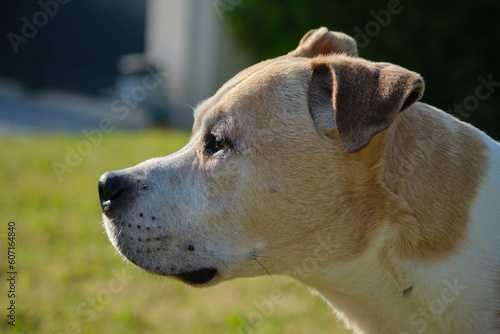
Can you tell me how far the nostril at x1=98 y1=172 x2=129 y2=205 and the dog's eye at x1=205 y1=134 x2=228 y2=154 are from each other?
48 cm

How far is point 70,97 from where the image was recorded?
17.2 m

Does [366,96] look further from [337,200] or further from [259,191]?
[259,191]

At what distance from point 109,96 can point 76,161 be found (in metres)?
8.18

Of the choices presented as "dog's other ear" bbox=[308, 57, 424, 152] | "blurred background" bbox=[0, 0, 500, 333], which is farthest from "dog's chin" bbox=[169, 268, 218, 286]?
"blurred background" bbox=[0, 0, 500, 333]

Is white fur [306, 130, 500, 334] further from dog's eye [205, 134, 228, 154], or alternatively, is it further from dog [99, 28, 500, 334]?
dog's eye [205, 134, 228, 154]

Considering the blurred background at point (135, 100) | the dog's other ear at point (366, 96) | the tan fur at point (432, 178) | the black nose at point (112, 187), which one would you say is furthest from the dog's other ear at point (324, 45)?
the blurred background at point (135, 100)

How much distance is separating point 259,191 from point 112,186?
2.58 feet

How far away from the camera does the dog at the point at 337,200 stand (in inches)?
104

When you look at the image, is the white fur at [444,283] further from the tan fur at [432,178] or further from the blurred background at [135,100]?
the blurred background at [135,100]

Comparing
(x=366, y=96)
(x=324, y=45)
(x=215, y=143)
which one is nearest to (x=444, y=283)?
(x=366, y=96)

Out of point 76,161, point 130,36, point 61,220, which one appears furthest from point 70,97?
point 61,220

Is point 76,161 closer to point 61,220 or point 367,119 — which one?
point 61,220

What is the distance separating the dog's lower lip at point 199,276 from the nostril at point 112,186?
54cm

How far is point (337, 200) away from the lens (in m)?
2.84
